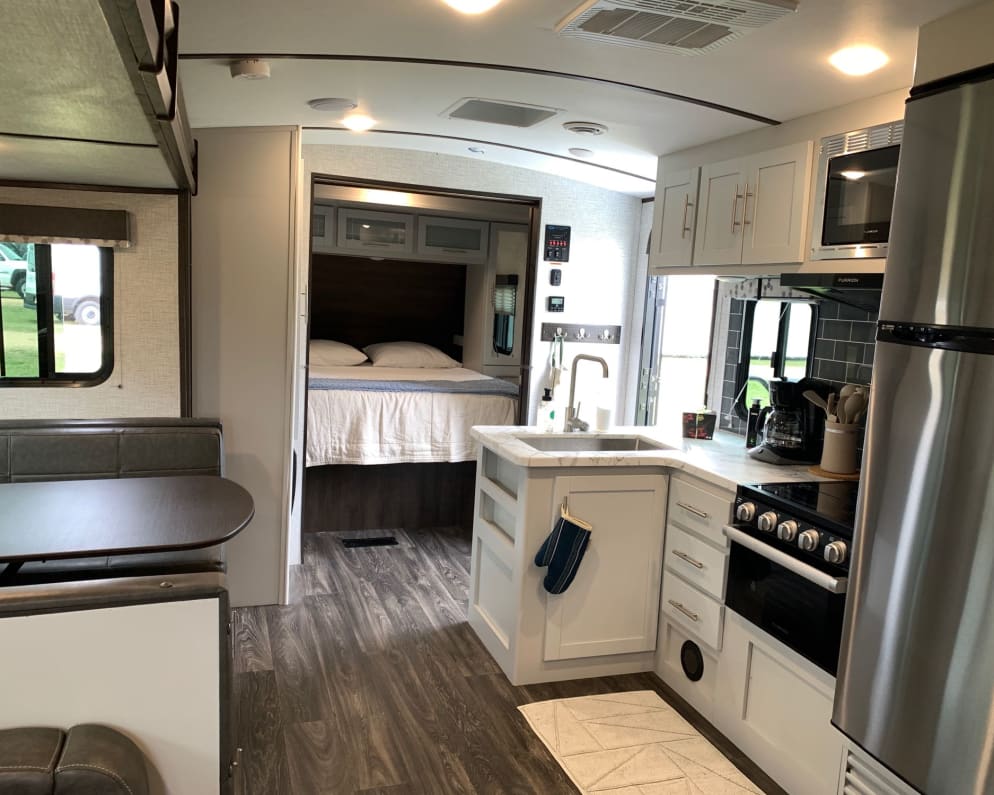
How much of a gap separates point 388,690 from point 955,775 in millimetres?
1855

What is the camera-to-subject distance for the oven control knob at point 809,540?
2.24 metres

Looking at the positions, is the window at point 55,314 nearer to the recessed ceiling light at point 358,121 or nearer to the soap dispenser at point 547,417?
the recessed ceiling light at point 358,121

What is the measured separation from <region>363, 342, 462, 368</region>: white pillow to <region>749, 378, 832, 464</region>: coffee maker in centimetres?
300

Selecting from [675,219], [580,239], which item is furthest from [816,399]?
[580,239]

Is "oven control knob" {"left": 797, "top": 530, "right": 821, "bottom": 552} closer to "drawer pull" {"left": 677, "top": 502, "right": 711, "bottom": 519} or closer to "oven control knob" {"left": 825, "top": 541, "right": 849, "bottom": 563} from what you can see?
"oven control knob" {"left": 825, "top": 541, "right": 849, "bottom": 563}

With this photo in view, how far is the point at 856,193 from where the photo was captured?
2537 mm

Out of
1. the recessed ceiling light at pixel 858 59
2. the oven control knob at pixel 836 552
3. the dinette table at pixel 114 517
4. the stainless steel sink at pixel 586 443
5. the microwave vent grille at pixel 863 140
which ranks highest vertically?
the recessed ceiling light at pixel 858 59

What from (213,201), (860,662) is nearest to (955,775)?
(860,662)

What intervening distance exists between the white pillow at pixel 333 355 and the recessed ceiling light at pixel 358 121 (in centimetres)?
203

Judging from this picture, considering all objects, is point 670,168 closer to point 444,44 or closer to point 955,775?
point 444,44

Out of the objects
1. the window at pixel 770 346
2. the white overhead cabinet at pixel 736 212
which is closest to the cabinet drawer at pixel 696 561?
the window at pixel 770 346

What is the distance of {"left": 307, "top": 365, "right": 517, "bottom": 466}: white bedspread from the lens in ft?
14.8

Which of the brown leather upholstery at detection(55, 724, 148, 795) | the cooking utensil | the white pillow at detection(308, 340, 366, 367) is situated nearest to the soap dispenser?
the cooking utensil

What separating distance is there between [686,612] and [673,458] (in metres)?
0.57
